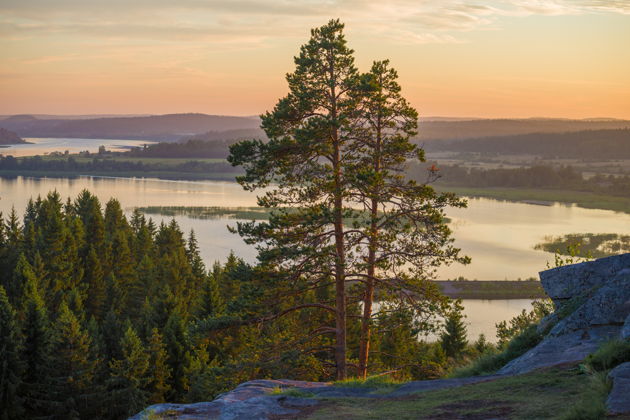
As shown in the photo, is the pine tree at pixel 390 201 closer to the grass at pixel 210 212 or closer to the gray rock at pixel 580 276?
the gray rock at pixel 580 276

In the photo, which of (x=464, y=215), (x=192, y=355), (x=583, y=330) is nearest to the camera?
(x=583, y=330)

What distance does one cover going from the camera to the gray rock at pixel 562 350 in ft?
35.5

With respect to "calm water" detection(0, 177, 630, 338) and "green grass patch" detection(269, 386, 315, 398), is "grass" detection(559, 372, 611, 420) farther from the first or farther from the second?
"calm water" detection(0, 177, 630, 338)

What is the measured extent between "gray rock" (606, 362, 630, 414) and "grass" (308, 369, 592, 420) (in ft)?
1.45

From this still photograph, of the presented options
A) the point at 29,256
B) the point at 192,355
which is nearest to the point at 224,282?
the point at 192,355

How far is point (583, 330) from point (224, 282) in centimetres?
3786

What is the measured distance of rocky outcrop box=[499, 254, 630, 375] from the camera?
36.5 feet

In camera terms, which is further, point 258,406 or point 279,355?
point 279,355

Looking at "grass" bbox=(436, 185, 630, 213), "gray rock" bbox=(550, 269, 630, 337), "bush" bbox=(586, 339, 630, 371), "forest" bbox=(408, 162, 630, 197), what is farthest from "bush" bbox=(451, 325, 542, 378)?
"forest" bbox=(408, 162, 630, 197)

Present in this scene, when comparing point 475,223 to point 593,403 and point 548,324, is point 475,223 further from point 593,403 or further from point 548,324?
point 593,403

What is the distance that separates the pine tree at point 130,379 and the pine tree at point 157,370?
3.12 ft

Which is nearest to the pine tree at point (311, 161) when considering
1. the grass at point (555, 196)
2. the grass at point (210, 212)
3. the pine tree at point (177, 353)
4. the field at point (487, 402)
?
the field at point (487, 402)

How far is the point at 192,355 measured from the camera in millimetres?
37438

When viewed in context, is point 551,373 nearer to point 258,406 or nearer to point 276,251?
point 258,406
